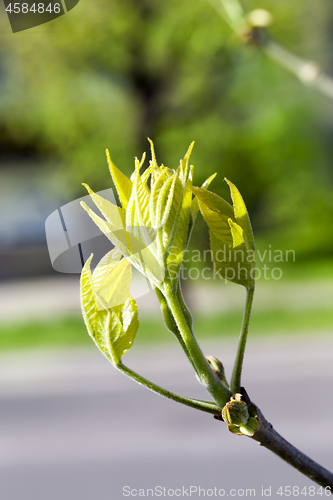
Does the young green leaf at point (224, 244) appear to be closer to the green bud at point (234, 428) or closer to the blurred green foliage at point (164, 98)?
the green bud at point (234, 428)

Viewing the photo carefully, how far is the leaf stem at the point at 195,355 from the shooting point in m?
0.30

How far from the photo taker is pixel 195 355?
305mm

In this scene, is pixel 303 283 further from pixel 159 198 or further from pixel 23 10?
pixel 159 198

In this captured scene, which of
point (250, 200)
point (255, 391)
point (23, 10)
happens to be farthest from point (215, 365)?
point (250, 200)

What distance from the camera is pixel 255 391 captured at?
3.66 m

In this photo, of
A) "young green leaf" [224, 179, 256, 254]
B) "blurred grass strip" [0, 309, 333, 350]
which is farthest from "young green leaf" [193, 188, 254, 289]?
"blurred grass strip" [0, 309, 333, 350]

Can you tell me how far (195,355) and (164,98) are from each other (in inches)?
169

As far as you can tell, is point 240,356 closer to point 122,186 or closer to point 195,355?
point 195,355

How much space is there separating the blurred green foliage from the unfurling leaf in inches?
139

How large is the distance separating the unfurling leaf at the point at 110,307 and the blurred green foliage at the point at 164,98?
3.54 meters

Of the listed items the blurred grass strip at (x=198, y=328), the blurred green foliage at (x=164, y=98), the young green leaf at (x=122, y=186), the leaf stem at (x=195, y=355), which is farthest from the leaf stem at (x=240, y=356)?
the blurred grass strip at (x=198, y=328)

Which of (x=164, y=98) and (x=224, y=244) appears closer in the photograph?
(x=224, y=244)

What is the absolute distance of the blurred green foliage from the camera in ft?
13.5

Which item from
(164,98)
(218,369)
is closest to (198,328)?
(164,98)
